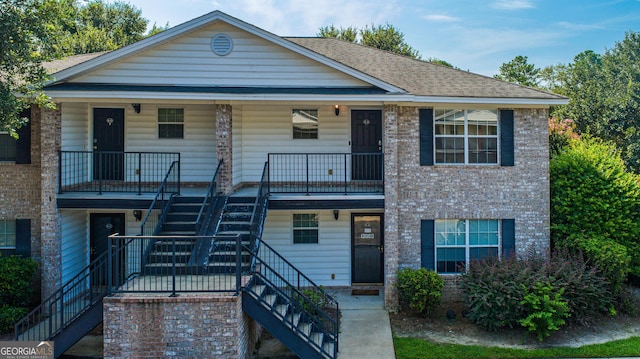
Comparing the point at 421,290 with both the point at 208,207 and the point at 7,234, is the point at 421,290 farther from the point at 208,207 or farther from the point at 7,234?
the point at 7,234

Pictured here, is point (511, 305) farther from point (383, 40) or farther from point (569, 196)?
point (383, 40)

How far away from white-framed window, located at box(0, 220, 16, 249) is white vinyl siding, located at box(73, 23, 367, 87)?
172 inches

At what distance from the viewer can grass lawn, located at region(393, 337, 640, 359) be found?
366 inches

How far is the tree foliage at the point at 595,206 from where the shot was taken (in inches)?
487

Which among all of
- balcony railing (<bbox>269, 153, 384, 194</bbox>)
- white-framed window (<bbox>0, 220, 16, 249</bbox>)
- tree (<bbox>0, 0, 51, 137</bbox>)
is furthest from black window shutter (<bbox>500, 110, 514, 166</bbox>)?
white-framed window (<bbox>0, 220, 16, 249</bbox>)

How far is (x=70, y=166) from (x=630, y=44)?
1396 inches

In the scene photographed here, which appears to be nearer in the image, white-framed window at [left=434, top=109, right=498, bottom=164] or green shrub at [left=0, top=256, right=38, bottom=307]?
green shrub at [left=0, top=256, right=38, bottom=307]

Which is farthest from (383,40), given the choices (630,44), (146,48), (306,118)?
(146,48)

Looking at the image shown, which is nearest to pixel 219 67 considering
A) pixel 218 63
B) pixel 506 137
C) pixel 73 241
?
pixel 218 63

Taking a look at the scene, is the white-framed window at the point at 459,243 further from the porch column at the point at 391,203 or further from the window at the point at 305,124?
the window at the point at 305,124

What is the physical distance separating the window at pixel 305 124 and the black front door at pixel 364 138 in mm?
1138

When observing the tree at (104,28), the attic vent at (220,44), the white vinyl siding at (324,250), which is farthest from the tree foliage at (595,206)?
the tree at (104,28)

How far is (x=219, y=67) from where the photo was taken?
1189cm

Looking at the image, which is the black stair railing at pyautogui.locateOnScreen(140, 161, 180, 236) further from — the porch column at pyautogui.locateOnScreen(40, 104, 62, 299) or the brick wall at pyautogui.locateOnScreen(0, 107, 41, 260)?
the brick wall at pyautogui.locateOnScreen(0, 107, 41, 260)
